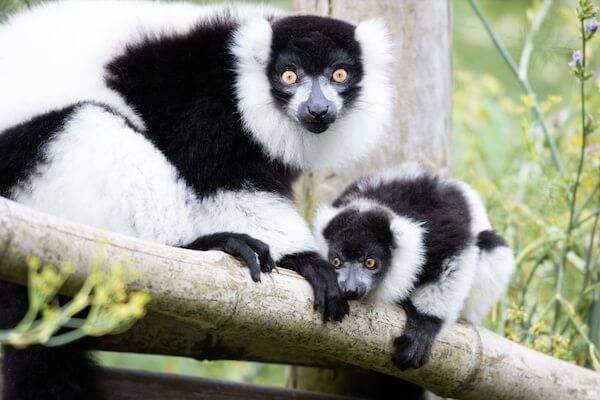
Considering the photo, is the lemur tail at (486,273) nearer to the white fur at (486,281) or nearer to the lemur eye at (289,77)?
the white fur at (486,281)

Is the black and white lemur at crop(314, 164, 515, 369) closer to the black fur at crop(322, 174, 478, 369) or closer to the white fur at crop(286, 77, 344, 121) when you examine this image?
the black fur at crop(322, 174, 478, 369)

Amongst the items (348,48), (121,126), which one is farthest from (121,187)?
(348,48)

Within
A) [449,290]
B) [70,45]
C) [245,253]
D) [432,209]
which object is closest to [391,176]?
[432,209]

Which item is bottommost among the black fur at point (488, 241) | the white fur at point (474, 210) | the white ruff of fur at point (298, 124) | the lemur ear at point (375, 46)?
the black fur at point (488, 241)

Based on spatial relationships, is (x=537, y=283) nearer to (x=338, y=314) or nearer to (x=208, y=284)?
(x=338, y=314)

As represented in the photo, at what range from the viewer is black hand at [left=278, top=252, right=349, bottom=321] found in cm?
382

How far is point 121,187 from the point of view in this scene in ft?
12.9

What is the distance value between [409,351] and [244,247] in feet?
3.00

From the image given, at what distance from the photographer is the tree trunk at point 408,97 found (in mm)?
5414

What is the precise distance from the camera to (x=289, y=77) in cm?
444

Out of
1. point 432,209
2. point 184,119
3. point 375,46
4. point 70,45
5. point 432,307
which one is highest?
point 375,46

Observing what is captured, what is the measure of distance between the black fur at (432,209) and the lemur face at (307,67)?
0.57 metres

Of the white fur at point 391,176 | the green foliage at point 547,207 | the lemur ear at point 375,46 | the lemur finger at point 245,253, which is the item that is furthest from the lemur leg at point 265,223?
the green foliage at point 547,207

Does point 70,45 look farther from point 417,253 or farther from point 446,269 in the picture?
point 446,269
